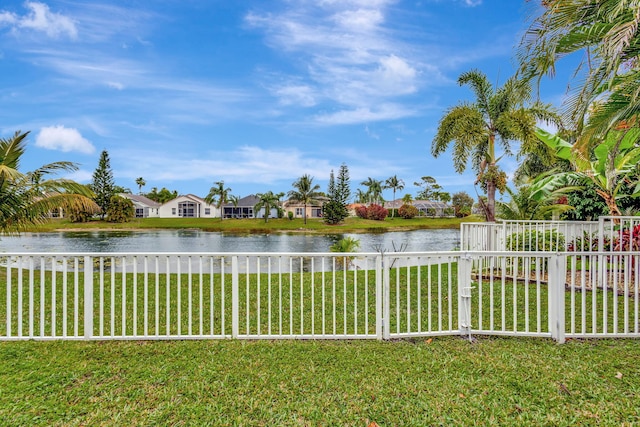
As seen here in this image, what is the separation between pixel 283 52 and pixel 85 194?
744cm

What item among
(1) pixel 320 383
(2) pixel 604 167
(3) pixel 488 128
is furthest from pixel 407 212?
(1) pixel 320 383

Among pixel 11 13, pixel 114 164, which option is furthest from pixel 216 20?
pixel 114 164

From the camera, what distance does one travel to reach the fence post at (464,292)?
12.2ft

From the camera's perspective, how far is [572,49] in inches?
190

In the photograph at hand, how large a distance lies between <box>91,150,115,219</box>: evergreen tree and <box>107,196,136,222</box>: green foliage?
0.49 m

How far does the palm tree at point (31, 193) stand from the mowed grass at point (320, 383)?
590 cm

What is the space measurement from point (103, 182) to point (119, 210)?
351 cm

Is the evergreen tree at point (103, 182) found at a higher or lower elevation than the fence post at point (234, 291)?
higher

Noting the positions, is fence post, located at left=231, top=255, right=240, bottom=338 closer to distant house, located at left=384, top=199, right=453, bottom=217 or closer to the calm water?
the calm water

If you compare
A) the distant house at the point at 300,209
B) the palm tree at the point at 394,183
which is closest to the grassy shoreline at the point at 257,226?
the distant house at the point at 300,209

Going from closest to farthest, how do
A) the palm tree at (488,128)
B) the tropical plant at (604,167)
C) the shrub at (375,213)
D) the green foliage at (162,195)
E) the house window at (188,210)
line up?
1. the tropical plant at (604,167)
2. the palm tree at (488,128)
3. the shrub at (375,213)
4. the house window at (188,210)
5. the green foliage at (162,195)

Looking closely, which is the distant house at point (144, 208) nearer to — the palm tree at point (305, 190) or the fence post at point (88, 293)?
the palm tree at point (305, 190)

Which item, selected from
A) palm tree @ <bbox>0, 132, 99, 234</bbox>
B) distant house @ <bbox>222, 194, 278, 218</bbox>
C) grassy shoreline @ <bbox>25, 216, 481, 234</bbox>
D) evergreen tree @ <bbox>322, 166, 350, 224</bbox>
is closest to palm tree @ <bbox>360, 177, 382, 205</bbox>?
grassy shoreline @ <bbox>25, 216, 481, 234</bbox>

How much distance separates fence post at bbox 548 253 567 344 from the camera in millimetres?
3650
